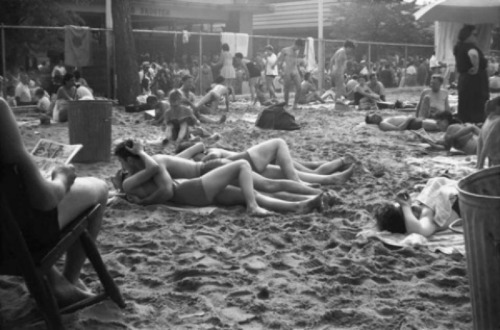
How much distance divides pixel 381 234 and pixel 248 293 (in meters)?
1.51

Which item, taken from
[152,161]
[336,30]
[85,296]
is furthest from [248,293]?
[336,30]

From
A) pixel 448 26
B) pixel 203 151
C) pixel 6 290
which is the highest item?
pixel 448 26

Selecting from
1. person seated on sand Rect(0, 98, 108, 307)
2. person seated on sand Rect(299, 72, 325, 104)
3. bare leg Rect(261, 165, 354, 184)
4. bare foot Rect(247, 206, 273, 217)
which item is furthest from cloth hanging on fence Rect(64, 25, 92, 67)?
person seated on sand Rect(0, 98, 108, 307)

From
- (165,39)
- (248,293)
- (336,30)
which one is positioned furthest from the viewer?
(336,30)

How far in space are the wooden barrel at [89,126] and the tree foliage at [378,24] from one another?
91.8 feet

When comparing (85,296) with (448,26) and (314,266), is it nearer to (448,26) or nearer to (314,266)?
(314,266)

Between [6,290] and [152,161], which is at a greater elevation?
[152,161]

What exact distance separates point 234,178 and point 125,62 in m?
10.8

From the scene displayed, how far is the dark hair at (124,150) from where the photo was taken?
5121mm

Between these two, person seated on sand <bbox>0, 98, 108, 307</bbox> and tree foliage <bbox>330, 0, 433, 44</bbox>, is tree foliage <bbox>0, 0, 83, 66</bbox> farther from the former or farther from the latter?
tree foliage <bbox>330, 0, 433, 44</bbox>

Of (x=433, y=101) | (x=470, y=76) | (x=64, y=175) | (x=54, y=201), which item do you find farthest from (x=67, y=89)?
(x=54, y=201)

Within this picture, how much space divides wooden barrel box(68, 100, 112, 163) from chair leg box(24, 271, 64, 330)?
523 centimetres

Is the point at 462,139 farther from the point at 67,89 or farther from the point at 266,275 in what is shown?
the point at 67,89

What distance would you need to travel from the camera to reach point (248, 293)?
3594 mm
